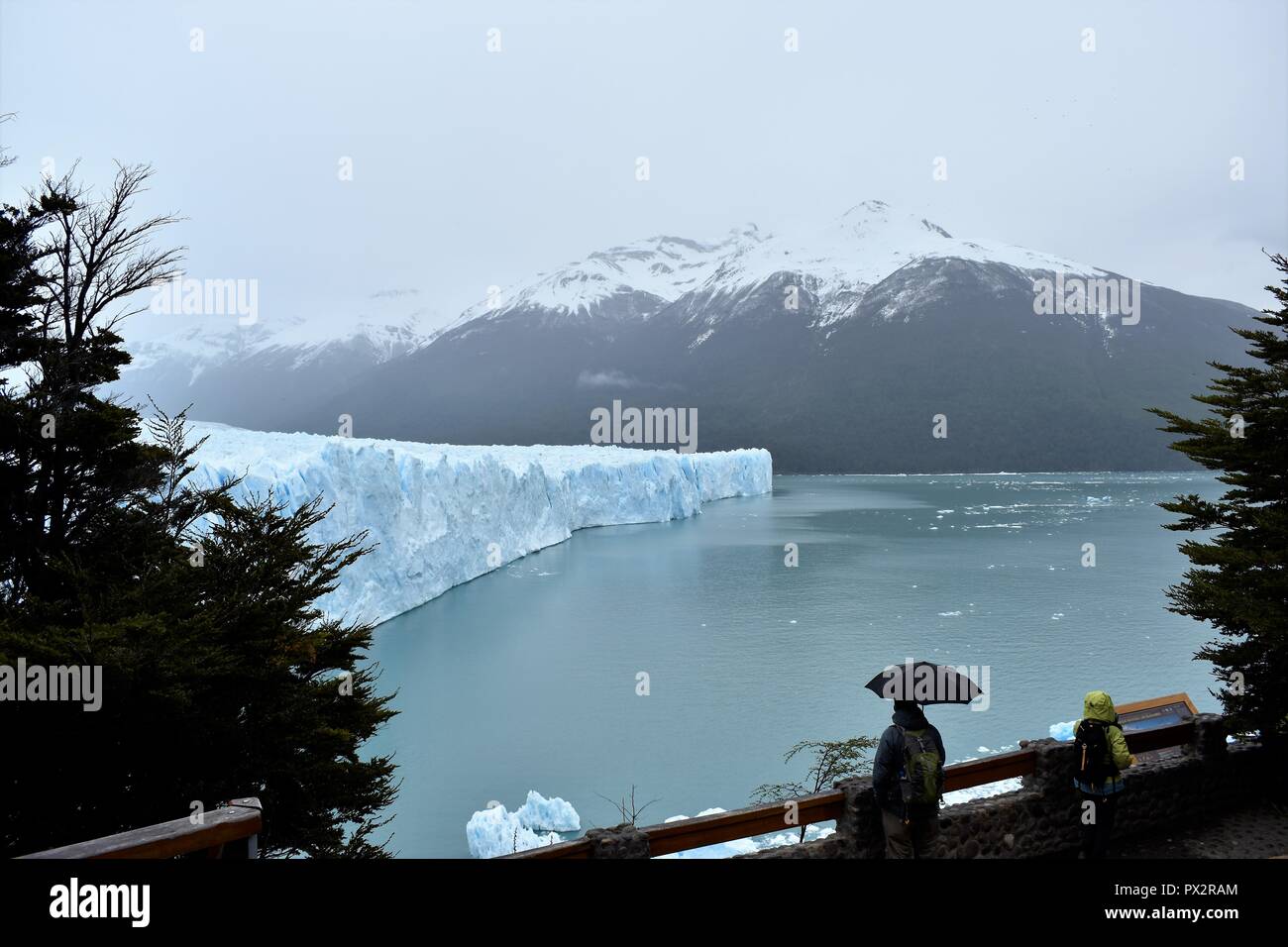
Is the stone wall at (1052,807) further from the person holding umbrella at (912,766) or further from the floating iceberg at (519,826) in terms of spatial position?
the floating iceberg at (519,826)

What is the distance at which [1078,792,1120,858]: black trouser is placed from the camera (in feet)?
14.6

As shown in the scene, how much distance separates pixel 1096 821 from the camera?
450cm

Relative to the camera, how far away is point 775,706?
16.6 metres

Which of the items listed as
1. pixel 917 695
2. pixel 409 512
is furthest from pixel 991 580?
pixel 917 695

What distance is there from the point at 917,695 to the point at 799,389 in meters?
142

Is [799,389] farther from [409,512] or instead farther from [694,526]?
[409,512]

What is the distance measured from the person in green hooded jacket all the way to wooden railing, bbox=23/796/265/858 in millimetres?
4216

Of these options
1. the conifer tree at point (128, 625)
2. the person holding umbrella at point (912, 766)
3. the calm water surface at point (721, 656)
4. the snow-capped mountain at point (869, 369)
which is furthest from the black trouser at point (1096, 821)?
the snow-capped mountain at point (869, 369)

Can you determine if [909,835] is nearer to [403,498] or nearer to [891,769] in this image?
[891,769]

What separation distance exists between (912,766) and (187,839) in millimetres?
3210

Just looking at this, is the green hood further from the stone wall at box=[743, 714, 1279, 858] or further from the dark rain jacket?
the dark rain jacket

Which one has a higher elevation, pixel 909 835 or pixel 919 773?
pixel 919 773

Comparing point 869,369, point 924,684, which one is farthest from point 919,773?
point 869,369

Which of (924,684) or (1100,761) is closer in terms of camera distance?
(924,684)
